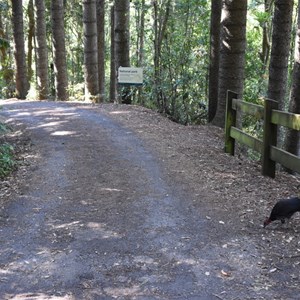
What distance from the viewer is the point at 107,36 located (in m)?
38.2

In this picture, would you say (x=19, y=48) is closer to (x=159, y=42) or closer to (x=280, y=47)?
(x=159, y=42)

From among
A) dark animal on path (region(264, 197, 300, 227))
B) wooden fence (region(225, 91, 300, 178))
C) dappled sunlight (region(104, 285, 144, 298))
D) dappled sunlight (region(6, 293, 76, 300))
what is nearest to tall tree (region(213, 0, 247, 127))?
wooden fence (region(225, 91, 300, 178))

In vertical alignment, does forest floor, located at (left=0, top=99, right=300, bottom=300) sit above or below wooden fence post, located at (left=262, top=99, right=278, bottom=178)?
below

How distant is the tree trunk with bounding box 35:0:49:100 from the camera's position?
1952 cm

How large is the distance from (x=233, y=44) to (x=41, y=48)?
12203 mm

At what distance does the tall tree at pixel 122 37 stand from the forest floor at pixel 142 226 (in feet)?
23.2

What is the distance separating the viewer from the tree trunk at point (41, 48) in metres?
Answer: 19.5

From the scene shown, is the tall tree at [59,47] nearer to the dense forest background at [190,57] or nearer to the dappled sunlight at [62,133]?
the dense forest background at [190,57]

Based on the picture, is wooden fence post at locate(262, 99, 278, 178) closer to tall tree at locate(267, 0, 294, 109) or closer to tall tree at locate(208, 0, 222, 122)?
tall tree at locate(267, 0, 294, 109)

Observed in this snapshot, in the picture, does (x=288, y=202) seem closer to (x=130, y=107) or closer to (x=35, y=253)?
(x=35, y=253)

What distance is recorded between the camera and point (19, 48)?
2036 centimetres

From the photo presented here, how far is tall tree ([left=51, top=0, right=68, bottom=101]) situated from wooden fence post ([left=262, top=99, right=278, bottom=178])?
13909 mm

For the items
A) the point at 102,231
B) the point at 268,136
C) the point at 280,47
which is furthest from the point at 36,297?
the point at 280,47

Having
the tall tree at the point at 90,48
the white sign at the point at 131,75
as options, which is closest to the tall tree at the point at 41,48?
the tall tree at the point at 90,48
